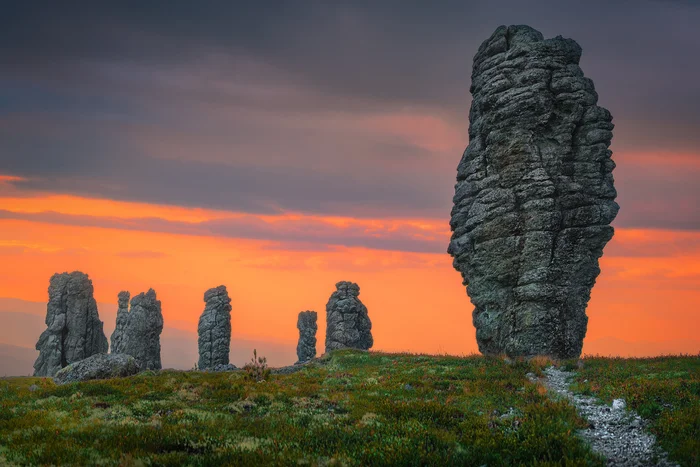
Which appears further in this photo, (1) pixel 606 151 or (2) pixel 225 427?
(1) pixel 606 151

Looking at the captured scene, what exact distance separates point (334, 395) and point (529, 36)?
35896 mm

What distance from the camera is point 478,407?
2102 cm

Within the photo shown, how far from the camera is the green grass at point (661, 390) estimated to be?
1537 centimetres

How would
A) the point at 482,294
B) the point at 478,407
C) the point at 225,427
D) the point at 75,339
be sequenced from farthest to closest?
the point at 75,339, the point at 482,294, the point at 478,407, the point at 225,427

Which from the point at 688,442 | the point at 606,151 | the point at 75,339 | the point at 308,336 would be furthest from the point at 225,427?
the point at 75,339

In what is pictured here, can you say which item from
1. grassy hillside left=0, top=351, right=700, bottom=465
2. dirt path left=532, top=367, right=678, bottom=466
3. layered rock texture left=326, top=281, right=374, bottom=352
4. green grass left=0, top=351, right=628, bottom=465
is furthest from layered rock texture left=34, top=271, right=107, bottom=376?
dirt path left=532, top=367, right=678, bottom=466

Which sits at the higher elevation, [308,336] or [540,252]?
[540,252]

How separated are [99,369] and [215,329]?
158ft

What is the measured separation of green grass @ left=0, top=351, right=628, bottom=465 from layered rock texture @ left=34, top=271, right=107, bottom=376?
66.0 meters

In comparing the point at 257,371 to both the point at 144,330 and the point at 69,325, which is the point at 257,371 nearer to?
the point at 144,330

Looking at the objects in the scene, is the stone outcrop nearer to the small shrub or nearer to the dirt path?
the small shrub

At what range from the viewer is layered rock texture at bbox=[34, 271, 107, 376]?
278ft

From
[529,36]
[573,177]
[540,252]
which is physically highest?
[529,36]

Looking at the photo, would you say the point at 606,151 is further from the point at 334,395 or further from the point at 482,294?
the point at 334,395
